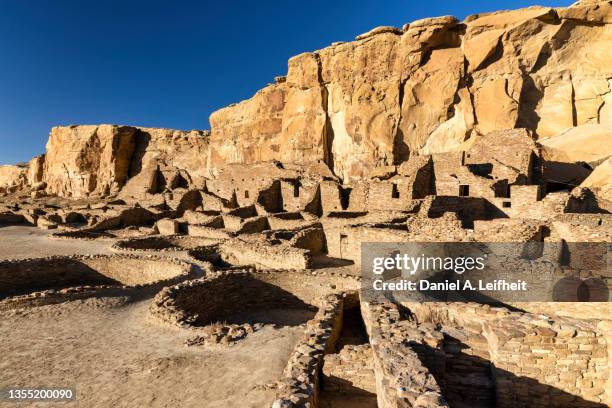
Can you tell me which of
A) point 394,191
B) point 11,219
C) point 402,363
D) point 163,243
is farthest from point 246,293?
point 11,219

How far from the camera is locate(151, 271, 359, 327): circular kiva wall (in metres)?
8.33

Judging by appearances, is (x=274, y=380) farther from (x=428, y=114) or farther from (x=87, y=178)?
(x=87, y=178)

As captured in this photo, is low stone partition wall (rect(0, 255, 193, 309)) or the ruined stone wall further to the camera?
low stone partition wall (rect(0, 255, 193, 309))

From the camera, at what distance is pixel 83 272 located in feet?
41.0

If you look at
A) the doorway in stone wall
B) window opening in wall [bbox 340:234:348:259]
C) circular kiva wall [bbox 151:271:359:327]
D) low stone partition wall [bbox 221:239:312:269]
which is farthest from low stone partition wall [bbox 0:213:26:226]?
the doorway in stone wall

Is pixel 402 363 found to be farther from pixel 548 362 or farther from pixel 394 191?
Answer: pixel 394 191

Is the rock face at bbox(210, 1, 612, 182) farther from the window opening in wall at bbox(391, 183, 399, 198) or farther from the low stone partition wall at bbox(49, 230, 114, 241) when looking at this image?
the low stone partition wall at bbox(49, 230, 114, 241)

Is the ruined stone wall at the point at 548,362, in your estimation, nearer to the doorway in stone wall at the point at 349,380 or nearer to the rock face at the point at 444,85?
the doorway in stone wall at the point at 349,380

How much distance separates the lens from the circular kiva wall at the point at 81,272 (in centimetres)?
1134

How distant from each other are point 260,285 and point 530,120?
2059 centimetres

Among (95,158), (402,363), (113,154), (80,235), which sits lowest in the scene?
(402,363)

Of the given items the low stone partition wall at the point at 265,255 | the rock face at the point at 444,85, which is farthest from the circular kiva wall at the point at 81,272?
the rock face at the point at 444,85

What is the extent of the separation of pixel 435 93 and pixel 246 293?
19.5 meters

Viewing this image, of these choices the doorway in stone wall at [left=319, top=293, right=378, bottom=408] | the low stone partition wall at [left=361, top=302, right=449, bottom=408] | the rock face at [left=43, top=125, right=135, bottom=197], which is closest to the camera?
the low stone partition wall at [left=361, top=302, right=449, bottom=408]
